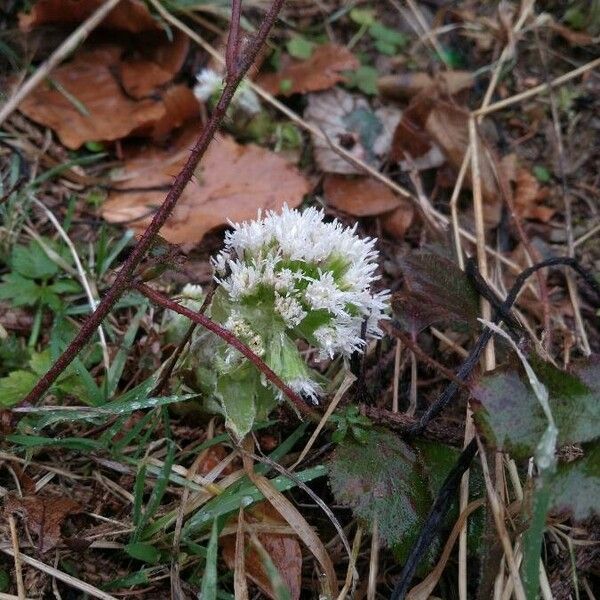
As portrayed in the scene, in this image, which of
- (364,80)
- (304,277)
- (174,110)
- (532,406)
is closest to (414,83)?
(364,80)

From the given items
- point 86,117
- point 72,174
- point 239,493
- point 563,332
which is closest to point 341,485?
point 239,493

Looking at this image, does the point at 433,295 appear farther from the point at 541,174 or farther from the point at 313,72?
the point at 313,72

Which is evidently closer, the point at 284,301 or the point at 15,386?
the point at 284,301

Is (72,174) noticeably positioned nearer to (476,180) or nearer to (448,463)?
(476,180)

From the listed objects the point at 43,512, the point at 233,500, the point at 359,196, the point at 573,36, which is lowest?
the point at 43,512

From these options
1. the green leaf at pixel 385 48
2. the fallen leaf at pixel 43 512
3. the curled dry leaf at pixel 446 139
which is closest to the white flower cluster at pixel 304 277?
the fallen leaf at pixel 43 512

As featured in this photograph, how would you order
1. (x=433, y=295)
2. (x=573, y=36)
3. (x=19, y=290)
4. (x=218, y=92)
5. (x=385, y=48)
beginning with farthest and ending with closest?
(x=573, y=36) < (x=385, y=48) < (x=218, y=92) < (x=19, y=290) < (x=433, y=295)
